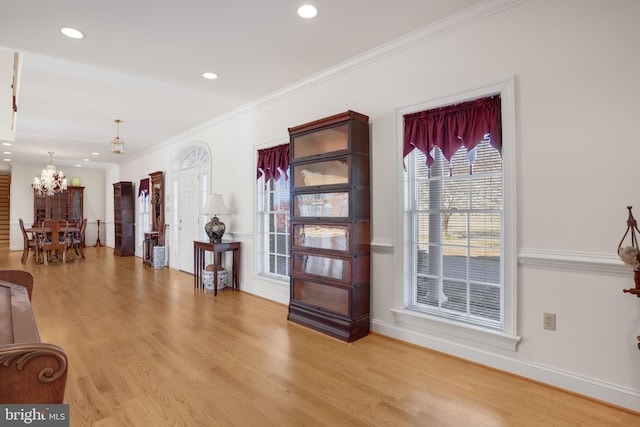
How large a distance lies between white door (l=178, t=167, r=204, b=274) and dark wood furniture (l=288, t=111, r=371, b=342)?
3.21 meters

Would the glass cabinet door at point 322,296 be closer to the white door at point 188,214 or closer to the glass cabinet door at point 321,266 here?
the glass cabinet door at point 321,266

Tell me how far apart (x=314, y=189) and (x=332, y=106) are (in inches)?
39.4

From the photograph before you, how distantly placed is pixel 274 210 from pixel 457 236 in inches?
103

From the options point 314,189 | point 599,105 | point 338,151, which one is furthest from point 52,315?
point 599,105

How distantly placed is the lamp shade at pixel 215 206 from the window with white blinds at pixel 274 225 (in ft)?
2.43

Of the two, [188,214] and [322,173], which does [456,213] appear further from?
[188,214]

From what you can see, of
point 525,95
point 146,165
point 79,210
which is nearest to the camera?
point 525,95

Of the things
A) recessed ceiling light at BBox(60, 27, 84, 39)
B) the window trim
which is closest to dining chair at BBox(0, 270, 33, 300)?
recessed ceiling light at BBox(60, 27, 84, 39)

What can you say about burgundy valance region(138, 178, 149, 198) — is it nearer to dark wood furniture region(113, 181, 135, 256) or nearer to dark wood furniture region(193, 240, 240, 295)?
dark wood furniture region(113, 181, 135, 256)

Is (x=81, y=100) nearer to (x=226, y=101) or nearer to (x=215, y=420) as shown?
(x=226, y=101)

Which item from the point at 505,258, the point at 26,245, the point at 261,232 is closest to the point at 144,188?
the point at 26,245

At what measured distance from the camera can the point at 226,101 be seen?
4871 mm

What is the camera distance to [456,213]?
296 cm

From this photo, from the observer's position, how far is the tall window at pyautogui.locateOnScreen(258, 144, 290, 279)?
4.55 metres
